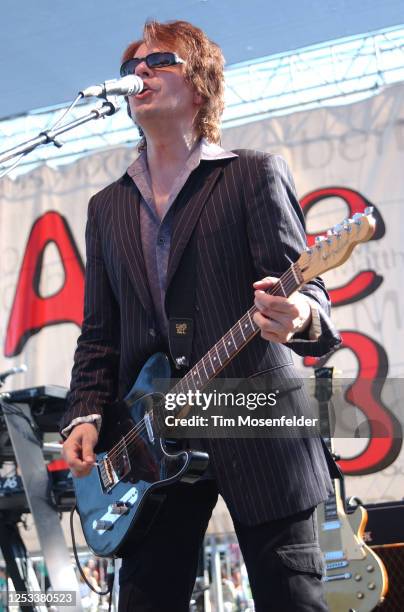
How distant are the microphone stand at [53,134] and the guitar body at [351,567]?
8.66 ft

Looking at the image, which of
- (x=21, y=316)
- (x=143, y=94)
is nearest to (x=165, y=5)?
(x=21, y=316)

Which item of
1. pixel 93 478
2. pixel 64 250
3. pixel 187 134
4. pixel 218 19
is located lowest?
pixel 93 478

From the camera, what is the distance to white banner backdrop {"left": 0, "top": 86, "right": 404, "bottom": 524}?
5.38m

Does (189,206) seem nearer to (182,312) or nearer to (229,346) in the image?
(182,312)

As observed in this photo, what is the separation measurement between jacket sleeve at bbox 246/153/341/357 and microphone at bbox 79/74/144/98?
0.42 meters

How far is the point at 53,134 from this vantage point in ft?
7.35

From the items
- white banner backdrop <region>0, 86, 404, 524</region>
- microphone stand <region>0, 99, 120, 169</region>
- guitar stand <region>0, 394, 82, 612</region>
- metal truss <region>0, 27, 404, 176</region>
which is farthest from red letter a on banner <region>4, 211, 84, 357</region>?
microphone stand <region>0, 99, 120, 169</region>

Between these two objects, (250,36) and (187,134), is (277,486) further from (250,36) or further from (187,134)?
(250,36)

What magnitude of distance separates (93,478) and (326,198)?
411 centimetres

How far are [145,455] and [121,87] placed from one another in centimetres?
97

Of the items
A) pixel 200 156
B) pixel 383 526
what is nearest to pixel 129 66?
pixel 200 156

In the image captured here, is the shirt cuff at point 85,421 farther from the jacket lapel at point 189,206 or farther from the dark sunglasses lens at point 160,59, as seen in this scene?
the dark sunglasses lens at point 160,59

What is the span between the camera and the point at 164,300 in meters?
1.98

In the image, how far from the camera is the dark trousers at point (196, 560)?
1.70m
